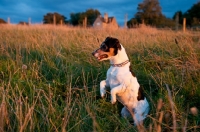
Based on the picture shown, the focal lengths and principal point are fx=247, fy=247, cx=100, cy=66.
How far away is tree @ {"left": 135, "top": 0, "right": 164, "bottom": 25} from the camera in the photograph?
3412 centimetres

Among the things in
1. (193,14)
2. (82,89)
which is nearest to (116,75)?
(82,89)

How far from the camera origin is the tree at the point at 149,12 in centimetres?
3412

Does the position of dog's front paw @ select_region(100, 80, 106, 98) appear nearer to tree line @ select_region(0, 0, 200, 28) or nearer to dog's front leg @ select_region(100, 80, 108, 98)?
dog's front leg @ select_region(100, 80, 108, 98)

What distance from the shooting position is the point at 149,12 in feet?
118

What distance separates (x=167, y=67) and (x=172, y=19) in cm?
3716

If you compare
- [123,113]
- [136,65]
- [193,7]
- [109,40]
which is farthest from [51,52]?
[193,7]

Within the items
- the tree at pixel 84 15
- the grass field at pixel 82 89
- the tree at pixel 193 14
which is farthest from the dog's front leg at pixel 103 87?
the tree at pixel 84 15

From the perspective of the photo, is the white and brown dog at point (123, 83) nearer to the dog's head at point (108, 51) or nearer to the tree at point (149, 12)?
the dog's head at point (108, 51)

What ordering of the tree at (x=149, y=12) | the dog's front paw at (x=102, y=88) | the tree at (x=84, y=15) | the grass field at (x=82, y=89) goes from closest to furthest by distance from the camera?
1. the grass field at (x=82, y=89)
2. the dog's front paw at (x=102, y=88)
3. the tree at (x=149, y=12)
4. the tree at (x=84, y=15)

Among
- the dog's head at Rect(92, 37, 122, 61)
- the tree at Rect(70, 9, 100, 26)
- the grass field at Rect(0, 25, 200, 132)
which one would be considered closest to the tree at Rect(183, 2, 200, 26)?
the tree at Rect(70, 9, 100, 26)

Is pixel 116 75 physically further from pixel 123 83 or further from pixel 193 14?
pixel 193 14

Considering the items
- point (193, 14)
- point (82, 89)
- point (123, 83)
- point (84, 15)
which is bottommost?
point (82, 89)

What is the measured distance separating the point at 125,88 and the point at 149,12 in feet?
113

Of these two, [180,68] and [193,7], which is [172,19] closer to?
[193,7]
